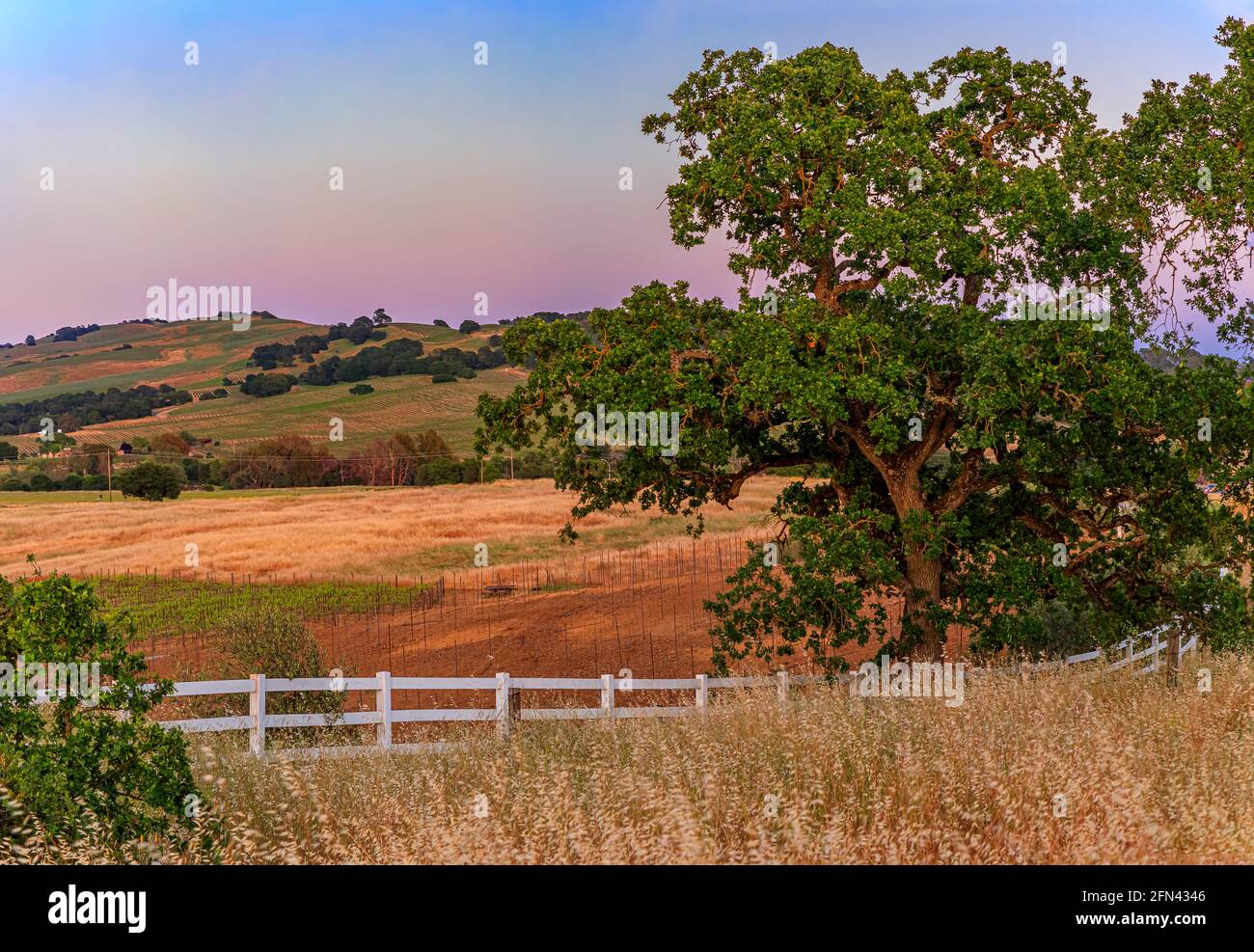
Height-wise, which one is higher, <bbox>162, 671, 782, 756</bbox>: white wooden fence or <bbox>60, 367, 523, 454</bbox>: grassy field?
<bbox>60, 367, 523, 454</bbox>: grassy field

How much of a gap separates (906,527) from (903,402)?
218 cm

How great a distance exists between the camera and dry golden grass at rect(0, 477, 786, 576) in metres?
55.6

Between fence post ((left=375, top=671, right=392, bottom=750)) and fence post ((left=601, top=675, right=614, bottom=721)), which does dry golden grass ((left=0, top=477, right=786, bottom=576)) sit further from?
fence post ((left=375, top=671, right=392, bottom=750))

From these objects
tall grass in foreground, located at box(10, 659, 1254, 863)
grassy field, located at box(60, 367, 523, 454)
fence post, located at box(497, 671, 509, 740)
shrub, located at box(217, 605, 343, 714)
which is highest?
grassy field, located at box(60, 367, 523, 454)

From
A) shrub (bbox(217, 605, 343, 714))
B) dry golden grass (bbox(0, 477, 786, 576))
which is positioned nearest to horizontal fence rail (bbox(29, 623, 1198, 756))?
shrub (bbox(217, 605, 343, 714))

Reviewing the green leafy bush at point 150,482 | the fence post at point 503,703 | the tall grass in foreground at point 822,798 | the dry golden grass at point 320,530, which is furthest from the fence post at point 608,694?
the green leafy bush at point 150,482

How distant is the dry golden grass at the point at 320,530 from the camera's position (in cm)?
5559

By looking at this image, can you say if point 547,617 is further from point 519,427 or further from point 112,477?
point 112,477

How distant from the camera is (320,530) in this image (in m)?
65.8

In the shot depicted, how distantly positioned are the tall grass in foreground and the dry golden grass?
37.7 m

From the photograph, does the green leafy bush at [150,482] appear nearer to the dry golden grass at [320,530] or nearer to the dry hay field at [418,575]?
the dry golden grass at [320,530]

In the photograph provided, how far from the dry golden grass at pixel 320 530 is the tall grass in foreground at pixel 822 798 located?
3769 centimetres

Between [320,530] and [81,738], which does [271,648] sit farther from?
[320,530]

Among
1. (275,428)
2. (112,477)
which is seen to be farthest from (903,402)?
(275,428)
